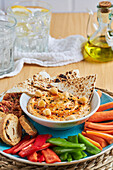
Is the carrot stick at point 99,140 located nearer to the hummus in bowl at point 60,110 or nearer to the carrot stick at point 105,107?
the hummus in bowl at point 60,110

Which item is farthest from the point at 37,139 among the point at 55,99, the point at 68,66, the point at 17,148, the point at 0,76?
the point at 68,66

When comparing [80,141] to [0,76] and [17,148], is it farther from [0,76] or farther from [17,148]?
[0,76]

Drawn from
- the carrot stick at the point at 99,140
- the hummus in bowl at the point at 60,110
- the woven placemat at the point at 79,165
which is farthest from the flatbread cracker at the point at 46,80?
the woven placemat at the point at 79,165

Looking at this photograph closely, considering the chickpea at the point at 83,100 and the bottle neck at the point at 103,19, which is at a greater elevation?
the bottle neck at the point at 103,19

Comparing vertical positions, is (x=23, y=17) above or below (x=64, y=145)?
above

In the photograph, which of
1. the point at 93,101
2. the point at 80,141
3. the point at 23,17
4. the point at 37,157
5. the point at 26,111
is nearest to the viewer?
the point at 37,157

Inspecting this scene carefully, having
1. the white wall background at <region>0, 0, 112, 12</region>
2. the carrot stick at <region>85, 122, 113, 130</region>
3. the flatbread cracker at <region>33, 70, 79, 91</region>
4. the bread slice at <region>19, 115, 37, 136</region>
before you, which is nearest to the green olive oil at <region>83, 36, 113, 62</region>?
the flatbread cracker at <region>33, 70, 79, 91</region>

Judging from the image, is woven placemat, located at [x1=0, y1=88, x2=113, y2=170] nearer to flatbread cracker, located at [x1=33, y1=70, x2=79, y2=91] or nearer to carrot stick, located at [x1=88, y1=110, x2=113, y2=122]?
carrot stick, located at [x1=88, y1=110, x2=113, y2=122]
